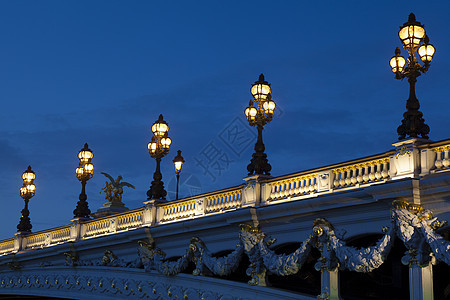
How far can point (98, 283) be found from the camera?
35.0m

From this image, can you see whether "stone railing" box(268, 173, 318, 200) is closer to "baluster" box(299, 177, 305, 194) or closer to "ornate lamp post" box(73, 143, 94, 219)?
"baluster" box(299, 177, 305, 194)

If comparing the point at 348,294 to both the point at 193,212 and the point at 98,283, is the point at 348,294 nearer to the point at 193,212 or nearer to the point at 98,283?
the point at 193,212

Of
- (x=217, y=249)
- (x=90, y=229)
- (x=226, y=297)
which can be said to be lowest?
(x=226, y=297)

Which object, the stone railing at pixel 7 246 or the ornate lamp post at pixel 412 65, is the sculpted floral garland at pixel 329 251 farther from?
the stone railing at pixel 7 246

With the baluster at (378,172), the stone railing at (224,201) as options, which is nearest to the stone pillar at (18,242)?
the stone railing at (224,201)

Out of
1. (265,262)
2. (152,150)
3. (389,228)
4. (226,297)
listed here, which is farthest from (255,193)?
(152,150)

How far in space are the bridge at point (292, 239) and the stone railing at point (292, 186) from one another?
31 millimetres

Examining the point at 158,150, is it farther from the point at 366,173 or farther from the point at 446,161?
the point at 446,161

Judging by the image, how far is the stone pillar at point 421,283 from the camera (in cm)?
1889

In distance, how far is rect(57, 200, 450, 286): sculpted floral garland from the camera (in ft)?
62.0

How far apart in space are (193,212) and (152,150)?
4.28 meters

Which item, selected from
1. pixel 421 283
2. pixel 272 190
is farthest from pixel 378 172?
pixel 272 190

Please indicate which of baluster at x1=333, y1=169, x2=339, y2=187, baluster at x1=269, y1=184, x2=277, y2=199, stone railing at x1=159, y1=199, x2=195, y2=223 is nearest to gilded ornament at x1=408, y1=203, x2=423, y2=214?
baluster at x1=333, y1=169, x2=339, y2=187

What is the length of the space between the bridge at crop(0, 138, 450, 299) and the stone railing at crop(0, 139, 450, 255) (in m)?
0.03
